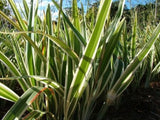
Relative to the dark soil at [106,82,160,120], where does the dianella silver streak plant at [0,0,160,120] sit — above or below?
above

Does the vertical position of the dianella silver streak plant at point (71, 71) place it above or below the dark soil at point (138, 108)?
above

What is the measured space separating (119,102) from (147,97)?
0.74 ft

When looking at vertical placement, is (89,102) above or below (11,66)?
below

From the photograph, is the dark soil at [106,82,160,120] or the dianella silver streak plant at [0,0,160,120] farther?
the dark soil at [106,82,160,120]

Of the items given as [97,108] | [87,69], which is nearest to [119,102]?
[97,108]

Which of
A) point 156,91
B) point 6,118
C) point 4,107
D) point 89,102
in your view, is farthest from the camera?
point 156,91

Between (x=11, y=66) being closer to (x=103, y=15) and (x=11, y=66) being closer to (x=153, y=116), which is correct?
→ (x=103, y=15)

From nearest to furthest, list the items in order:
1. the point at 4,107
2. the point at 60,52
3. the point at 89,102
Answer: the point at 89,102
the point at 60,52
the point at 4,107

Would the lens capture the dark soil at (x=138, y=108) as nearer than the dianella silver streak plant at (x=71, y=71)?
No

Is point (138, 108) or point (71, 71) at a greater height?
point (71, 71)

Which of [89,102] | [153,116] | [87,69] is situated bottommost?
[153,116]

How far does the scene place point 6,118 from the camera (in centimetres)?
50

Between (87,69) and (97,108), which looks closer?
(87,69)

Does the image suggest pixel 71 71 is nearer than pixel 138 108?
Yes
